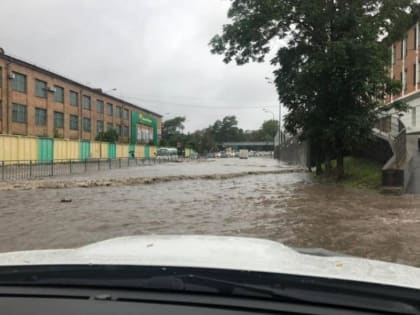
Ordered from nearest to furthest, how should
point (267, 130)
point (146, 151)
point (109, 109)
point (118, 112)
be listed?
point (146, 151), point (109, 109), point (118, 112), point (267, 130)

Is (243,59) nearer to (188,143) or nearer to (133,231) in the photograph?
(133,231)

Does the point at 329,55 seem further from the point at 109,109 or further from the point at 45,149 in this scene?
the point at 109,109

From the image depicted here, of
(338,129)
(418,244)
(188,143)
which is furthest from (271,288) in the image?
(188,143)

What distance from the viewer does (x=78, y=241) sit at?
29.7 feet

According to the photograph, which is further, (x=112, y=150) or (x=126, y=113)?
(x=126, y=113)

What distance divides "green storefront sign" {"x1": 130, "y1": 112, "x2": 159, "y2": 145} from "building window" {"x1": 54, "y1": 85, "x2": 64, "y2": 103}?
2650 cm

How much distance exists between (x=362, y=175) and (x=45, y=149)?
28.5m

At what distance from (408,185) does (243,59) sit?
12360 millimetres

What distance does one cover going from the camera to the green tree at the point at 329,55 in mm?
20797

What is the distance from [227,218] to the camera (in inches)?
470

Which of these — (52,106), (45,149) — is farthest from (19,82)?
(45,149)

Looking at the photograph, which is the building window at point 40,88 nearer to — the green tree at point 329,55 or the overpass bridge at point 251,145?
the green tree at point 329,55

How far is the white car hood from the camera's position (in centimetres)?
203

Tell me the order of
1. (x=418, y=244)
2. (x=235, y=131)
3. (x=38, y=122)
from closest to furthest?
(x=418, y=244) → (x=38, y=122) → (x=235, y=131)
